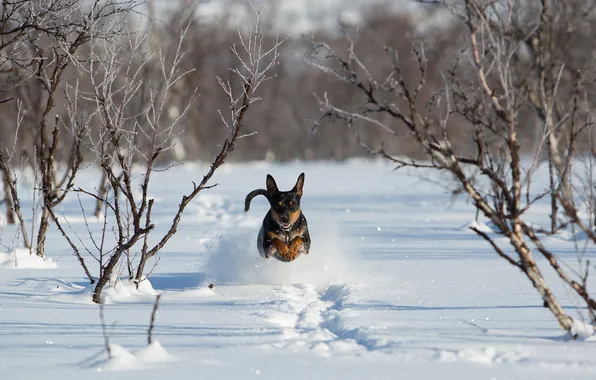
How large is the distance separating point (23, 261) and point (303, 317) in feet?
14.7

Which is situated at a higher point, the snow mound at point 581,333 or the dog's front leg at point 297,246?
the dog's front leg at point 297,246

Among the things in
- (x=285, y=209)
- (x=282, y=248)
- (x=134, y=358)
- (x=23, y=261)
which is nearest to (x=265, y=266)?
(x=282, y=248)

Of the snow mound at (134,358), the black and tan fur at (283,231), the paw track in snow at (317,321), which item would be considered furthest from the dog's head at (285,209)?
the snow mound at (134,358)

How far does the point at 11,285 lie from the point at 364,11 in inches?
2184

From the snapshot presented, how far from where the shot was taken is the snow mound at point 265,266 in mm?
9328

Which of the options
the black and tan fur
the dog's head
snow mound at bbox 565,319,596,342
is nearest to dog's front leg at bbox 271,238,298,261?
the black and tan fur

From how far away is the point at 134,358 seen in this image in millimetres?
5266

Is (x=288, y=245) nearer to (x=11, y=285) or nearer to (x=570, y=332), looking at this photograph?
(x=11, y=285)

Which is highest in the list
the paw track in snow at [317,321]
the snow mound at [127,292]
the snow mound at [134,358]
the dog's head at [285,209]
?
the dog's head at [285,209]

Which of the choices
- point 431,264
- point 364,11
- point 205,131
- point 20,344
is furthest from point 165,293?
point 364,11

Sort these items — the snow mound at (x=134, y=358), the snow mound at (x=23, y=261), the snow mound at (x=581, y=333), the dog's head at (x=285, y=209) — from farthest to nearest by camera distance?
the snow mound at (x=23, y=261), the dog's head at (x=285, y=209), the snow mound at (x=581, y=333), the snow mound at (x=134, y=358)

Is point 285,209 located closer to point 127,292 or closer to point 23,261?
point 127,292

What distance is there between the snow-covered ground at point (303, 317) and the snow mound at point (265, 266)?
2cm

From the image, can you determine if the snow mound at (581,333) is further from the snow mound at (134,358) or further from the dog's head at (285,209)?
the dog's head at (285,209)
